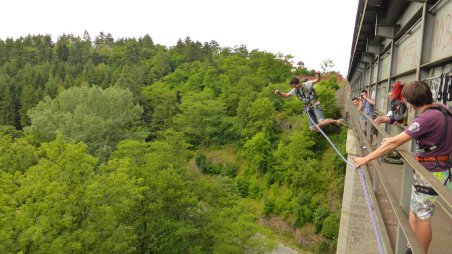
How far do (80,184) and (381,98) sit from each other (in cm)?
1188

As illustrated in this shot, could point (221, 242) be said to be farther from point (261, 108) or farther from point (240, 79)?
point (240, 79)

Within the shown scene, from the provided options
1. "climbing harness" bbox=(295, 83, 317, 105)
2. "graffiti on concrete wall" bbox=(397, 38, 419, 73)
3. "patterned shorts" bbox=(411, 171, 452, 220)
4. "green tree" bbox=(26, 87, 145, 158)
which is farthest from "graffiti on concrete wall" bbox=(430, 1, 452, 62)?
"green tree" bbox=(26, 87, 145, 158)

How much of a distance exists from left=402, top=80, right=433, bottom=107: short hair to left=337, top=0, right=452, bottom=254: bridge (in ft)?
1.46

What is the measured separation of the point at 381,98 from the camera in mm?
10297

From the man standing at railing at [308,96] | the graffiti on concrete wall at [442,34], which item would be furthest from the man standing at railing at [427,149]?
the man standing at railing at [308,96]

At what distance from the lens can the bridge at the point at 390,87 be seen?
108 inches

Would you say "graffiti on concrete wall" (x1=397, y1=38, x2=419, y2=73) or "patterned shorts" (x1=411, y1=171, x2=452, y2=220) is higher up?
"graffiti on concrete wall" (x1=397, y1=38, x2=419, y2=73)

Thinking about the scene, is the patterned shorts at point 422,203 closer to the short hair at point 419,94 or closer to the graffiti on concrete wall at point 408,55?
the short hair at point 419,94

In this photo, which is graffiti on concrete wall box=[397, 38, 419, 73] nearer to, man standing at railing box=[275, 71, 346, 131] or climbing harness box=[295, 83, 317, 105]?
man standing at railing box=[275, 71, 346, 131]

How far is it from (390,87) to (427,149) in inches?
253

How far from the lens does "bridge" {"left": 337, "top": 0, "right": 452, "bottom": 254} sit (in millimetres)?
2736

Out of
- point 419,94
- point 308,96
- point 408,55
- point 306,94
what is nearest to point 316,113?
point 308,96

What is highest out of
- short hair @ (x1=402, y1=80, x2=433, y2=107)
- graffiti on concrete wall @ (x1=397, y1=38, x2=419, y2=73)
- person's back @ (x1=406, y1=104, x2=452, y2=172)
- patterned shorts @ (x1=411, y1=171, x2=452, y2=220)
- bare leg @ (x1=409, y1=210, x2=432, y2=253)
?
graffiti on concrete wall @ (x1=397, y1=38, x2=419, y2=73)

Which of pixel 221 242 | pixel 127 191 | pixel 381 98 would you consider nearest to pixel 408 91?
pixel 381 98
